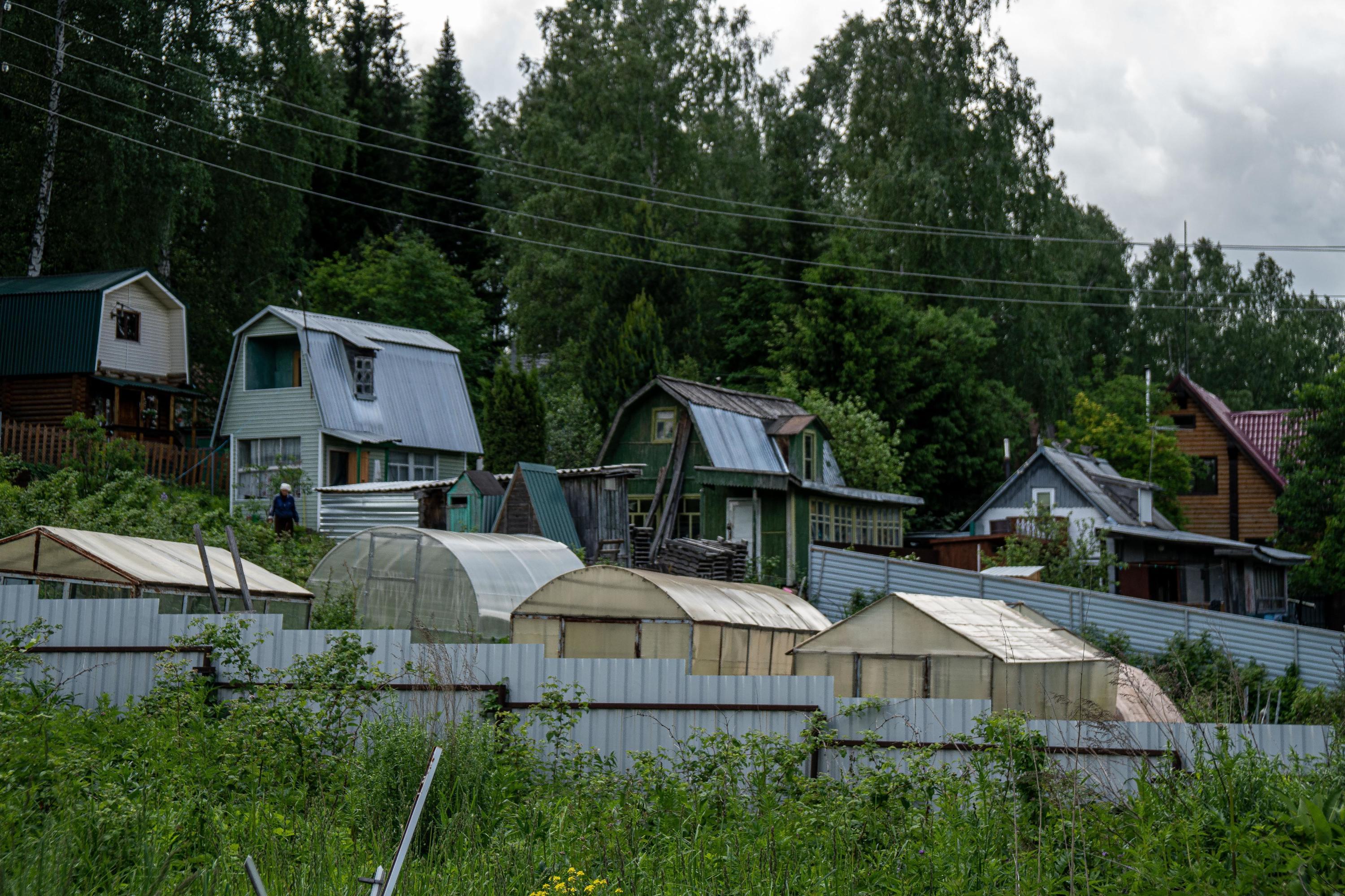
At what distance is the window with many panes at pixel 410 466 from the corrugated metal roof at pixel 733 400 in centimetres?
741

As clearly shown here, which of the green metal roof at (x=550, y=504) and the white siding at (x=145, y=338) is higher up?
the white siding at (x=145, y=338)

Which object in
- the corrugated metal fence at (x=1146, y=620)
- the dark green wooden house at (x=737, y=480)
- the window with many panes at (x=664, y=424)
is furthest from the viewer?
the window with many panes at (x=664, y=424)

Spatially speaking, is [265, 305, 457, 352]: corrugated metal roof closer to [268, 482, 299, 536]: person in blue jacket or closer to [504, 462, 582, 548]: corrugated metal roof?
[268, 482, 299, 536]: person in blue jacket

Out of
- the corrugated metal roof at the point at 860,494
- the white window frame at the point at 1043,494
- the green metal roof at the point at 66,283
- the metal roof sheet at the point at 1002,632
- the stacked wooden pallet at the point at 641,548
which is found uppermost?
the green metal roof at the point at 66,283

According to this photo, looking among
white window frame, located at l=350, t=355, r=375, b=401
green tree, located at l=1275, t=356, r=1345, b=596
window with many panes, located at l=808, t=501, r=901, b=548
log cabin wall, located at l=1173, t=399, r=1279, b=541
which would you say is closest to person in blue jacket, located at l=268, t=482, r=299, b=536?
white window frame, located at l=350, t=355, r=375, b=401

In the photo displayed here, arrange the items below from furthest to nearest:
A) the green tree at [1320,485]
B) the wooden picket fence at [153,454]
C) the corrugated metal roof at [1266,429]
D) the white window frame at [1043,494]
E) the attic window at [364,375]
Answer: the corrugated metal roof at [1266,429]
the white window frame at [1043,494]
the green tree at [1320,485]
the attic window at [364,375]
the wooden picket fence at [153,454]

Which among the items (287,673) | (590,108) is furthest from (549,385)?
(287,673)

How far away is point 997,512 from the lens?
41.3m

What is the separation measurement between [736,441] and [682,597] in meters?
17.2

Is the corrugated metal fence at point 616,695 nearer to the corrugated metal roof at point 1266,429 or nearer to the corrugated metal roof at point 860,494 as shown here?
the corrugated metal roof at point 860,494

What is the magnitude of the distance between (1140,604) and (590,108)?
28979 millimetres

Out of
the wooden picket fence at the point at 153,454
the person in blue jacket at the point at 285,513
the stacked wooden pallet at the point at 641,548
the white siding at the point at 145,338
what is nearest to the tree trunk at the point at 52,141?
the white siding at the point at 145,338

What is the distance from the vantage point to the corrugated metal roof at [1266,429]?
4709cm

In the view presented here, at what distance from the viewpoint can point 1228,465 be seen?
47375mm
